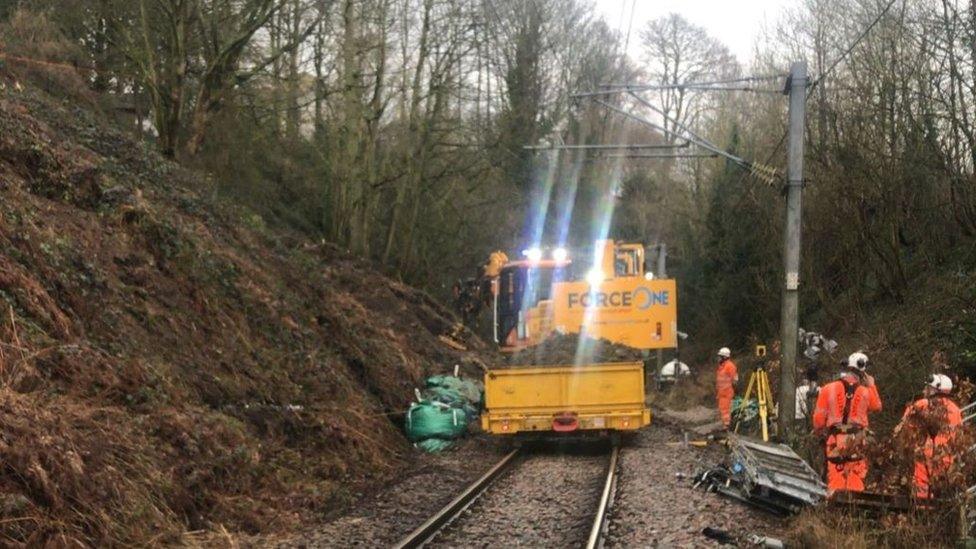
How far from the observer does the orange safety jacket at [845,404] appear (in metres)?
9.80

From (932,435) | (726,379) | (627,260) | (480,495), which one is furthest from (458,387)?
(932,435)

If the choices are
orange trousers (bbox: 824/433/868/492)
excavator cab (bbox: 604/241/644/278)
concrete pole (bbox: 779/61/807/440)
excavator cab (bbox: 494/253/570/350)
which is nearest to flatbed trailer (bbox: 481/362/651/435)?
concrete pole (bbox: 779/61/807/440)

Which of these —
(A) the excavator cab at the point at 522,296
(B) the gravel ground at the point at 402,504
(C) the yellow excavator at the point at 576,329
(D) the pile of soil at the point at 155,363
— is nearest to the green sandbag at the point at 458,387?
(D) the pile of soil at the point at 155,363

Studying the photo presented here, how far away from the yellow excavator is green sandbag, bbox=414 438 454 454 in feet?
2.83

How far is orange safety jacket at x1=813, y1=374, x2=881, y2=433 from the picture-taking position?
32.2 ft

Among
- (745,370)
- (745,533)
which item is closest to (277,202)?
(745,370)

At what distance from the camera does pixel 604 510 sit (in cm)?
1034

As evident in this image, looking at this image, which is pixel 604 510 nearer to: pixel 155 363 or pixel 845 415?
pixel 845 415

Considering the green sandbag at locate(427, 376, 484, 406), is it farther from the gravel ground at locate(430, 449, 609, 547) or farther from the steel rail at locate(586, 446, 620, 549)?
the steel rail at locate(586, 446, 620, 549)

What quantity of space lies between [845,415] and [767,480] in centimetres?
98

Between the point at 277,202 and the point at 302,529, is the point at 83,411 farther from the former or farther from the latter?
the point at 277,202

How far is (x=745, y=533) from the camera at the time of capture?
30.3 feet

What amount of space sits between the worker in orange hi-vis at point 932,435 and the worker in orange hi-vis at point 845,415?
1.15 meters

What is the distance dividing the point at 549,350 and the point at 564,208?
1141 inches
